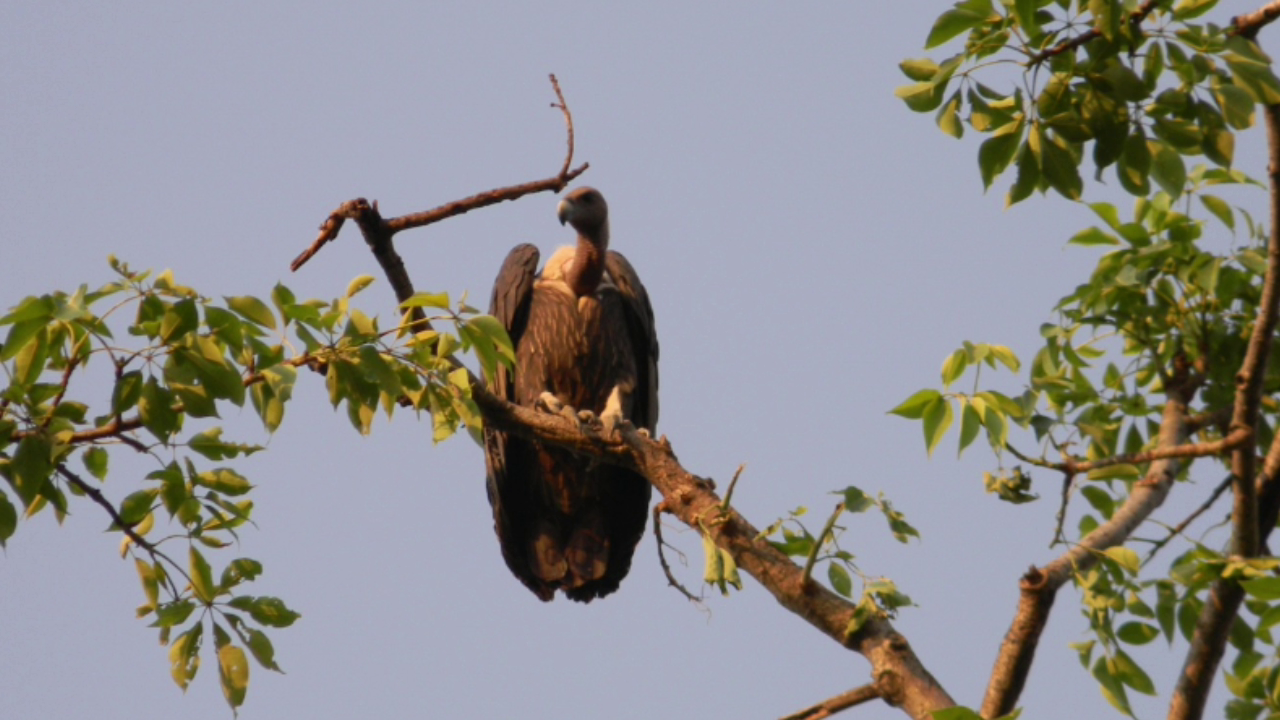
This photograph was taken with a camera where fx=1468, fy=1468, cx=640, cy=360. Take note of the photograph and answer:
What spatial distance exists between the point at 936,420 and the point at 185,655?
2.29 meters

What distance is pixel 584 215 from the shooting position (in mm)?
8547

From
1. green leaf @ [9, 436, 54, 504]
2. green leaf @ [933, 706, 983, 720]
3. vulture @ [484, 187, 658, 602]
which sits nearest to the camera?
green leaf @ [933, 706, 983, 720]

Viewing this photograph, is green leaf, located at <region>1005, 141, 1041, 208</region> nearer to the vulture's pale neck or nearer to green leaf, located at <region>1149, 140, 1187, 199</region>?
green leaf, located at <region>1149, 140, 1187, 199</region>

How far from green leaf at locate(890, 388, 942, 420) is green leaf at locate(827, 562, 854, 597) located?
48 centimetres

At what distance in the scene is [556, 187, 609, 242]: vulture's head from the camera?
28.0 feet

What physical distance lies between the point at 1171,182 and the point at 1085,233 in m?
1.09

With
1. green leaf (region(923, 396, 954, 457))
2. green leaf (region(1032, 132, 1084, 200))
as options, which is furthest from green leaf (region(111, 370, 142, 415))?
green leaf (region(1032, 132, 1084, 200))

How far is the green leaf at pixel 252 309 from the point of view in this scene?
376cm

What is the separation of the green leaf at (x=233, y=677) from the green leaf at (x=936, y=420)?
2.08m

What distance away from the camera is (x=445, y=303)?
4102 mm

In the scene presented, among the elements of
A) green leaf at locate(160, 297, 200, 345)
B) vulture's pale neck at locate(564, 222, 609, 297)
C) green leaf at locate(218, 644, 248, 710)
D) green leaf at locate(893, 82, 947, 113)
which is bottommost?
green leaf at locate(218, 644, 248, 710)

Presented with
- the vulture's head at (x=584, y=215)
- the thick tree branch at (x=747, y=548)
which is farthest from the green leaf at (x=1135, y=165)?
the vulture's head at (x=584, y=215)

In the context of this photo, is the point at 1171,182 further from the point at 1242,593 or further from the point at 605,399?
the point at 605,399

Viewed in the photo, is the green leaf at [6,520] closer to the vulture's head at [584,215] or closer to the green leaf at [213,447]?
the green leaf at [213,447]
